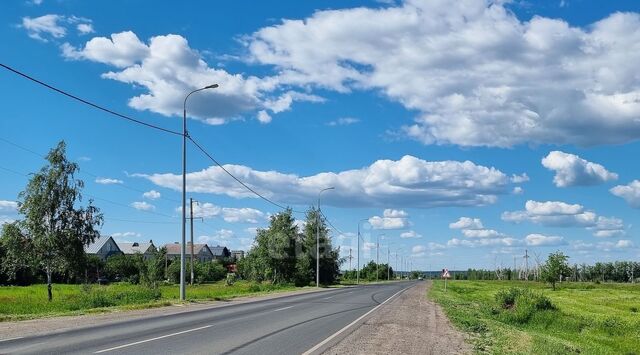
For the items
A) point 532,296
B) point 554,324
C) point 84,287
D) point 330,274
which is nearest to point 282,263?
point 330,274

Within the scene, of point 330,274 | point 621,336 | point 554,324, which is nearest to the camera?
point 621,336

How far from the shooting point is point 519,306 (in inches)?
1219

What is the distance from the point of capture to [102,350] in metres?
11.9

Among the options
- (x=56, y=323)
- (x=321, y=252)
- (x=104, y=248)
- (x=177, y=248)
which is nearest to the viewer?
(x=56, y=323)

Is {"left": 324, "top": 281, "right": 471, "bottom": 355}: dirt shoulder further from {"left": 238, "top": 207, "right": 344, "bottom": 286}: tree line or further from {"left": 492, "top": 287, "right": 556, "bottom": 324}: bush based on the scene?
{"left": 238, "top": 207, "right": 344, "bottom": 286}: tree line

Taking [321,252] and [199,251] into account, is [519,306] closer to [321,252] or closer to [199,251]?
[321,252]

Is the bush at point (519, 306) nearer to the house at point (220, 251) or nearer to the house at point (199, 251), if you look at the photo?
the house at point (199, 251)

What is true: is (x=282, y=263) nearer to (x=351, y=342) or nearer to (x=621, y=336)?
(x=621, y=336)

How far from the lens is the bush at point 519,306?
28.2 m

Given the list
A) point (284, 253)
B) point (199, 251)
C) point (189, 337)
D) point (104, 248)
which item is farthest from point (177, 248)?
point (189, 337)

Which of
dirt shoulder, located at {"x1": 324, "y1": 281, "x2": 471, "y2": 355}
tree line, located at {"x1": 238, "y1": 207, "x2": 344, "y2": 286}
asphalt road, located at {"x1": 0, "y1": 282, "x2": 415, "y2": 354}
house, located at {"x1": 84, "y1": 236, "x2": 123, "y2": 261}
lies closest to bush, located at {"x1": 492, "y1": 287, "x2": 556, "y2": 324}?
dirt shoulder, located at {"x1": 324, "y1": 281, "x2": 471, "y2": 355}

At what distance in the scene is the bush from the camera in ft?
92.4

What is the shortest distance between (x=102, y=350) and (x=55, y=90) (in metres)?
13.3

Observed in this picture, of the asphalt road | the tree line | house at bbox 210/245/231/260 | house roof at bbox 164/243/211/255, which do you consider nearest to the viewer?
the asphalt road
